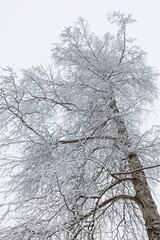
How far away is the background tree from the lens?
3.17m

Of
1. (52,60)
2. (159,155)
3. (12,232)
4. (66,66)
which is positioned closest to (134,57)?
(66,66)

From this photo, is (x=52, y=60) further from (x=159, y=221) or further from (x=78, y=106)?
(x=159, y=221)

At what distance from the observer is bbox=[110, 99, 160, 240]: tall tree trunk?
3596 mm

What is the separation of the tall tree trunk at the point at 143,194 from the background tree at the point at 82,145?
0.5 inches

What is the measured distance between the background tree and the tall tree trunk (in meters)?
0.01

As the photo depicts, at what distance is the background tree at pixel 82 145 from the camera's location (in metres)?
3.17

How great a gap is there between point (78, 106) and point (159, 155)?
69.1 inches

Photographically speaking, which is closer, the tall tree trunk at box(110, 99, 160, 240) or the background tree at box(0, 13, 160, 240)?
the background tree at box(0, 13, 160, 240)

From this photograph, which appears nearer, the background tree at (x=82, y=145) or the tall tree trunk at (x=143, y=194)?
the background tree at (x=82, y=145)

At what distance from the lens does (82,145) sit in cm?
363

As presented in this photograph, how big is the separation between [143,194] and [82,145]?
45.4 inches

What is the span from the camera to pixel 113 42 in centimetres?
631

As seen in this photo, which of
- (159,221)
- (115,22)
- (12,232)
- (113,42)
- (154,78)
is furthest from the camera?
(113,42)

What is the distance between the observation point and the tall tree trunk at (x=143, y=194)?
3596mm
